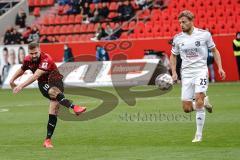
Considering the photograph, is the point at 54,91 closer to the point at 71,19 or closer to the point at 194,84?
the point at 194,84

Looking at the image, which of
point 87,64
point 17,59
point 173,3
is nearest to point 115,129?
point 87,64

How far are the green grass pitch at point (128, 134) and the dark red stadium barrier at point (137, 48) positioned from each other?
8.65 m

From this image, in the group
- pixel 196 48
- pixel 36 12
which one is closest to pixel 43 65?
pixel 196 48

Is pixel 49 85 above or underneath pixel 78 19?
above

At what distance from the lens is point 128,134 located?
14.7 meters

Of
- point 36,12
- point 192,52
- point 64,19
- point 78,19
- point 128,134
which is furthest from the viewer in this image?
point 36,12

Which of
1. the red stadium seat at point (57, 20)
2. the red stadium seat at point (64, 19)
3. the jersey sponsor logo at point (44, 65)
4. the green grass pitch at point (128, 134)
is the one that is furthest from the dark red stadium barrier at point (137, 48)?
the jersey sponsor logo at point (44, 65)

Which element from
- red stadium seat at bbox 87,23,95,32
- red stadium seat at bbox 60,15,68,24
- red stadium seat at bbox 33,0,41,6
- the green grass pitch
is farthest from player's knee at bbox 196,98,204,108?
red stadium seat at bbox 33,0,41,6

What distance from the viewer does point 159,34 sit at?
34.8 metres

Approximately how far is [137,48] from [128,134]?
18.3 metres

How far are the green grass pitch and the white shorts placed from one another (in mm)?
848

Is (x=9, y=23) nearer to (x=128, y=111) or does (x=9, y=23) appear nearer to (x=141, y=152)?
(x=128, y=111)

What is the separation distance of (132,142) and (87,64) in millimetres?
18063

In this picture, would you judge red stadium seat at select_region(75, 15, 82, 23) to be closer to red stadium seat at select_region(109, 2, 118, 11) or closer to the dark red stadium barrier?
red stadium seat at select_region(109, 2, 118, 11)
